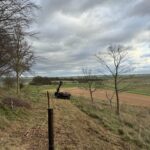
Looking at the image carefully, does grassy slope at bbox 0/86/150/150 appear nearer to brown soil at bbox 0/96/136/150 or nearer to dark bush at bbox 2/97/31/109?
brown soil at bbox 0/96/136/150

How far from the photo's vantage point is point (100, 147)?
61.3 feet

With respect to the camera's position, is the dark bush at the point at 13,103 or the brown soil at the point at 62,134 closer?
the brown soil at the point at 62,134

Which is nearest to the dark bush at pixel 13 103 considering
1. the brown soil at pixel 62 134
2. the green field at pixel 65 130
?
the green field at pixel 65 130

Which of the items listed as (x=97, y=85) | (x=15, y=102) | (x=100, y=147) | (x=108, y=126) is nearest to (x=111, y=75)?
(x=97, y=85)

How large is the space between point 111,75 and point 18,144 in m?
21.5

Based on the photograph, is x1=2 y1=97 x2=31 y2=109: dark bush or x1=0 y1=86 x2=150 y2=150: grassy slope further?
x1=2 y1=97 x2=31 y2=109: dark bush

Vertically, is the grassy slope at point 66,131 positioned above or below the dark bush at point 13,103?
below

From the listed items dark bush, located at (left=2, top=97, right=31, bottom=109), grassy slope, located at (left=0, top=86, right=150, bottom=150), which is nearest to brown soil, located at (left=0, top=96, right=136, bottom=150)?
grassy slope, located at (left=0, top=86, right=150, bottom=150)

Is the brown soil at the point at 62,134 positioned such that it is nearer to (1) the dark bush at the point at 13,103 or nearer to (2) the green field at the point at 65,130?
(2) the green field at the point at 65,130

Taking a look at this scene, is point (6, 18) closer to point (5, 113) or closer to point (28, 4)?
point (28, 4)

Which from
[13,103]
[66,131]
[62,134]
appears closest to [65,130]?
[66,131]

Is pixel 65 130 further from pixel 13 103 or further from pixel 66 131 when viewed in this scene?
pixel 13 103

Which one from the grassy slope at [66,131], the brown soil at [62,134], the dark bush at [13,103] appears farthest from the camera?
the dark bush at [13,103]

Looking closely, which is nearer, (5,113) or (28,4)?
(28,4)
